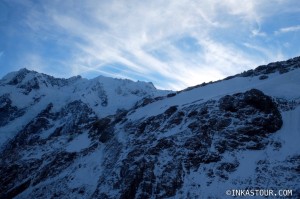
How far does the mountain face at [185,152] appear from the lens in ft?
69.1

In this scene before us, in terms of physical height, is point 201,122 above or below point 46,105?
below

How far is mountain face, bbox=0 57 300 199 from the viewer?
21062 mm

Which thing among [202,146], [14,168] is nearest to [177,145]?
[202,146]

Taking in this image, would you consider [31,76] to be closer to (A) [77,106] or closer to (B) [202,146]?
(A) [77,106]

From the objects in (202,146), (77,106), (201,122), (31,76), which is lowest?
(202,146)

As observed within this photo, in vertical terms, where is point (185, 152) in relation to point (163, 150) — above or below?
below

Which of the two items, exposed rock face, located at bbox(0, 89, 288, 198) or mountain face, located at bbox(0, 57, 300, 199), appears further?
exposed rock face, located at bbox(0, 89, 288, 198)

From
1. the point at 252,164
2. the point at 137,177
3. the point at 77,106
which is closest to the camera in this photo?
the point at 252,164

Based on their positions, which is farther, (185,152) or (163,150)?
(163,150)

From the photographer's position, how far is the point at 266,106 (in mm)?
27469

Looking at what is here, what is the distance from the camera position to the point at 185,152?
2514cm

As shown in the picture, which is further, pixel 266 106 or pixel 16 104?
pixel 16 104

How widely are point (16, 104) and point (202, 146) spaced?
299 feet

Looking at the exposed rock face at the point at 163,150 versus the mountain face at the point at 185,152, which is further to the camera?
the exposed rock face at the point at 163,150
